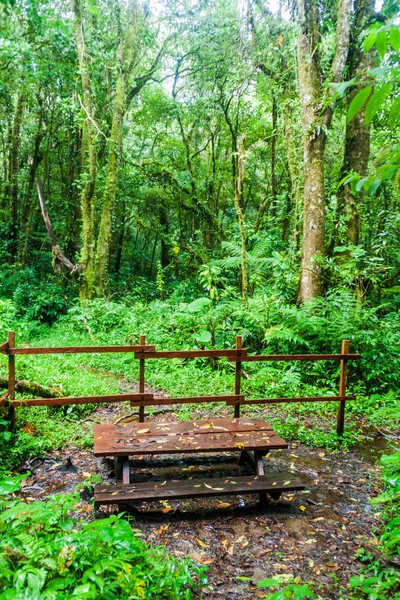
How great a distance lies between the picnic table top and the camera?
381 cm

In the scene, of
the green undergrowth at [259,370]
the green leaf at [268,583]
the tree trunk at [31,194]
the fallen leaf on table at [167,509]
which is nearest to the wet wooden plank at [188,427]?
the fallen leaf on table at [167,509]

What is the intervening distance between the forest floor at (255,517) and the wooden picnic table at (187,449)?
0.25m

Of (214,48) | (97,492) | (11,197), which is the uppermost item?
(214,48)

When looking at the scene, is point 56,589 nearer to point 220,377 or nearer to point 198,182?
point 220,377

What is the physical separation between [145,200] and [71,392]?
43.6 ft

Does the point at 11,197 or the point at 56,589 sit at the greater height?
the point at 11,197

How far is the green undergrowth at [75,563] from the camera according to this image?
205cm

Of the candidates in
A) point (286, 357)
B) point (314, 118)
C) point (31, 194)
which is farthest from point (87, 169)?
point (286, 357)

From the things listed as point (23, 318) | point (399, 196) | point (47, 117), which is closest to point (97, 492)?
point (399, 196)

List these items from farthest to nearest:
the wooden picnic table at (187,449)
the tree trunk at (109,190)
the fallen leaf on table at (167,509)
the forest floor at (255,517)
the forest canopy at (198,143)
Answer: the tree trunk at (109,190)
the forest canopy at (198,143)
the fallen leaf on table at (167,509)
the wooden picnic table at (187,449)
the forest floor at (255,517)

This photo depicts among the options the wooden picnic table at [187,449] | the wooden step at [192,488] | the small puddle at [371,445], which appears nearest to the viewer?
the wooden step at [192,488]

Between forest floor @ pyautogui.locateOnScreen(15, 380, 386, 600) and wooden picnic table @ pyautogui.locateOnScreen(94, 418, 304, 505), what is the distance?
25cm

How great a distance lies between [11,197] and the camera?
16891 mm

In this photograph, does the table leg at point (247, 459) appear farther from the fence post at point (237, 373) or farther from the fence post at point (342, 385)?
the fence post at point (342, 385)
